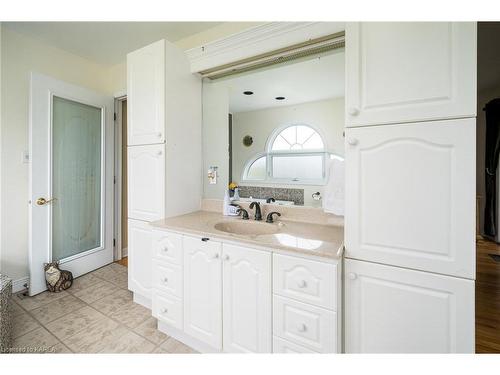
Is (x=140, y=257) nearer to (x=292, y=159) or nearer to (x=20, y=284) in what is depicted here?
(x=20, y=284)

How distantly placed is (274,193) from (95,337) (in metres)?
1.62

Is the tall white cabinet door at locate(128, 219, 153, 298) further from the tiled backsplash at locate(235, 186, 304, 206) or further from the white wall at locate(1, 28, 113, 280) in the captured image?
the white wall at locate(1, 28, 113, 280)

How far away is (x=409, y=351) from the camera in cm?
105

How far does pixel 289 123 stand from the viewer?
1830mm

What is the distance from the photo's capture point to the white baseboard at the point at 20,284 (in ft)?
7.26

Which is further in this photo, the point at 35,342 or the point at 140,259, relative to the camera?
the point at 140,259

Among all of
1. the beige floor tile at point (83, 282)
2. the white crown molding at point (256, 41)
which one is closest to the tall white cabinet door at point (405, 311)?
the white crown molding at point (256, 41)

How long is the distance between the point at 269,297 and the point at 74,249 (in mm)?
2420

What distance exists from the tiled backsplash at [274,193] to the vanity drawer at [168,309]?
944mm

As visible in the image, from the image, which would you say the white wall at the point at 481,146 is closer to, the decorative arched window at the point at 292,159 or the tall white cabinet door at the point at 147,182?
the decorative arched window at the point at 292,159

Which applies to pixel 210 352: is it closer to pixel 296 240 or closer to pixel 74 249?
pixel 296 240

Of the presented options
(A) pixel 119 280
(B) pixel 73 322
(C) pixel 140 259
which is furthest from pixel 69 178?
(B) pixel 73 322

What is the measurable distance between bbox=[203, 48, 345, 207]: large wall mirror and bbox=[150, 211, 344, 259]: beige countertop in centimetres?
27
